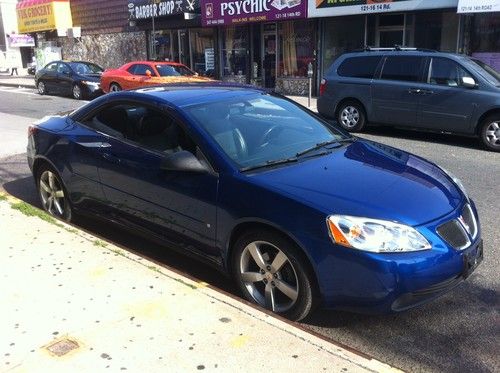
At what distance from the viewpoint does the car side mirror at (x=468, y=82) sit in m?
9.16

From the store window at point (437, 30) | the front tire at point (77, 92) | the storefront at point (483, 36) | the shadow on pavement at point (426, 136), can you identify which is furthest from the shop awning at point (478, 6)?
the front tire at point (77, 92)

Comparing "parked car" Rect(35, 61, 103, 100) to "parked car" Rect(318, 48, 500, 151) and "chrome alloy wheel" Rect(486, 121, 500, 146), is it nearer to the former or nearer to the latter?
"parked car" Rect(318, 48, 500, 151)

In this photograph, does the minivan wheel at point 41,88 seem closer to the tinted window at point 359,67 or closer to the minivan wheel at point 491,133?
the tinted window at point 359,67

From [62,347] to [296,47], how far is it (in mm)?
16715

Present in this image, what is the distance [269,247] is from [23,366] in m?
1.59

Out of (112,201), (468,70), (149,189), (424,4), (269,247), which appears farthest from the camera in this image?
(424,4)

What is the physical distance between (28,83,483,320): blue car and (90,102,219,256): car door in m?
0.01

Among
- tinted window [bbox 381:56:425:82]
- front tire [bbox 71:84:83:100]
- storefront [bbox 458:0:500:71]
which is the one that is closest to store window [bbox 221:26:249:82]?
front tire [bbox 71:84:83:100]

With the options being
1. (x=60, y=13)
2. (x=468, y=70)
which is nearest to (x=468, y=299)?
(x=468, y=70)

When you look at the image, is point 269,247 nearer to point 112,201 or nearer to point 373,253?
point 373,253

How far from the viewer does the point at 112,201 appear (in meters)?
4.58

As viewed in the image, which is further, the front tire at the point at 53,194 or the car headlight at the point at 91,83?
the car headlight at the point at 91,83

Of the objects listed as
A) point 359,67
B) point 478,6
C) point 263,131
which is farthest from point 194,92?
point 478,6

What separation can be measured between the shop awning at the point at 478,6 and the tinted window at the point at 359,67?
4.23m
